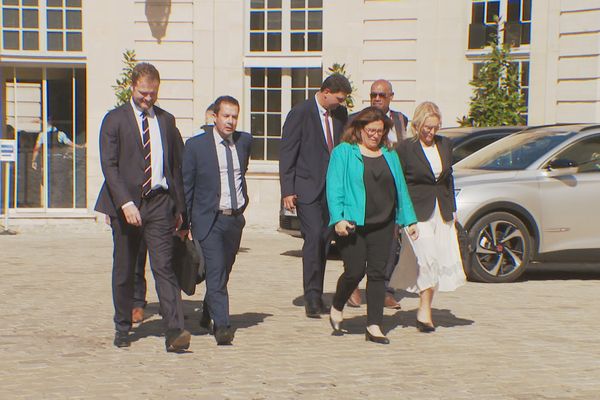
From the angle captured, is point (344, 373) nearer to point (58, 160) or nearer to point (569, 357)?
point (569, 357)

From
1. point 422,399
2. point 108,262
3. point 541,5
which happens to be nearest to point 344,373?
point 422,399

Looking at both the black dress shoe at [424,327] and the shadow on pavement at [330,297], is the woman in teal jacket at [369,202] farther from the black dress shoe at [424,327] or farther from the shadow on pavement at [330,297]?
the shadow on pavement at [330,297]

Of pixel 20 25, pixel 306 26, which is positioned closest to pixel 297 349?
pixel 306 26

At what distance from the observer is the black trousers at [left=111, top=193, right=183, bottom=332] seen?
805 centimetres

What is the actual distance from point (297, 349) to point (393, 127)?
2.80 meters

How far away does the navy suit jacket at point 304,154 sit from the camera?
9617mm

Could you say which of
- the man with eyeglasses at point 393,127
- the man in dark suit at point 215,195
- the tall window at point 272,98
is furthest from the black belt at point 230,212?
the tall window at point 272,98

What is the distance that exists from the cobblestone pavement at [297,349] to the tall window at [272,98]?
8394mm

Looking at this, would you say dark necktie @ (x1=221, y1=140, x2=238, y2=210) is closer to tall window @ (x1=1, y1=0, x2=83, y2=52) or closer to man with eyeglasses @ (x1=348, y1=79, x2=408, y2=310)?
man with eyeglasses @ (x1=348, y1=79, x2=408, y2=310)

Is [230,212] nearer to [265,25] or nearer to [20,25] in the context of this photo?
[265,25]

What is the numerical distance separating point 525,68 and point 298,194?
10603mm

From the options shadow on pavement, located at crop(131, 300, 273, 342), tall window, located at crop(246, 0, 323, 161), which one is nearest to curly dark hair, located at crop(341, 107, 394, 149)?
shadow on pavement, located at crop(131, 300, 273, 342)

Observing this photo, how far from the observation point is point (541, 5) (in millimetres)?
18984

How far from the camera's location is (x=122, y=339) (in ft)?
A: 26.7
